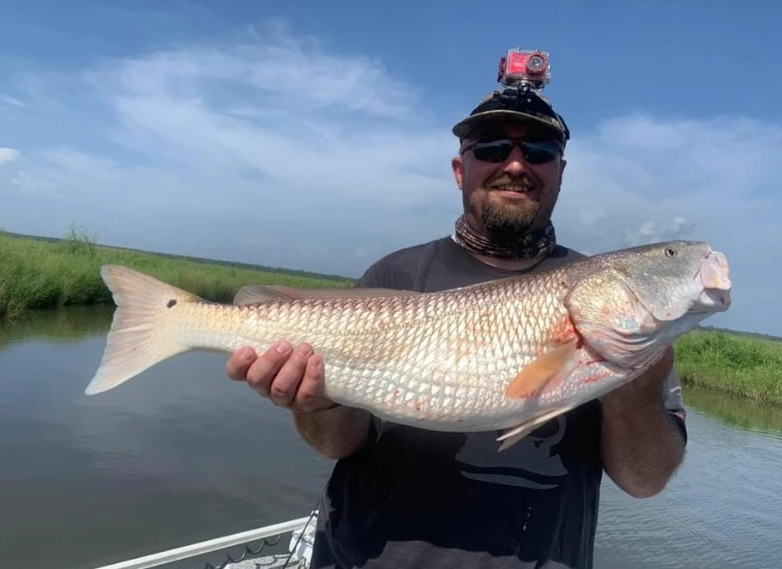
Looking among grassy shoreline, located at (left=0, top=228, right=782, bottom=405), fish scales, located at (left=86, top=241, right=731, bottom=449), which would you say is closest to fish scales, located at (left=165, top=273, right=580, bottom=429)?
fish scales, located at (left=86, top=241, right=731, bottom=449)

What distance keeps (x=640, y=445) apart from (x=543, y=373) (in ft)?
1.60

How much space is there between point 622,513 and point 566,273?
10724 mm

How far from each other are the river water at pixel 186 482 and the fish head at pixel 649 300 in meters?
7.68

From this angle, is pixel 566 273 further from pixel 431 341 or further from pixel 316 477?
pixel 316 477

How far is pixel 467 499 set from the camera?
88.0 inches

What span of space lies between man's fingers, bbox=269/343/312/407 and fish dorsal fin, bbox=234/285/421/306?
31cm

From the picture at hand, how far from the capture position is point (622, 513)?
37.9 feet

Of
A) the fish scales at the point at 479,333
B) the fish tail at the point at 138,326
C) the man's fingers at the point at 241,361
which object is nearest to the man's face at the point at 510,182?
the fish scales at the point at 479,333

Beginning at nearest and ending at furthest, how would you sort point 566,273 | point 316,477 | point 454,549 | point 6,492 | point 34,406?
point 454,549 < point 566,273 < point 6,492 < point 316,477 < point 34,406

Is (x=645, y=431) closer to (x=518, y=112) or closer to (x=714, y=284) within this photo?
(x=714, y=284)

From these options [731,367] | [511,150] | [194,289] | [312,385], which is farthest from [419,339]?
[194,289]

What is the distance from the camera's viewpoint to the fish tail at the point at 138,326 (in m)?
2.52

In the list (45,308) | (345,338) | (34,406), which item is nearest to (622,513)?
(345,338)

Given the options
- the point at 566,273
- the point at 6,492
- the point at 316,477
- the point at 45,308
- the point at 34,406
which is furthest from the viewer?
the point at 45,308
